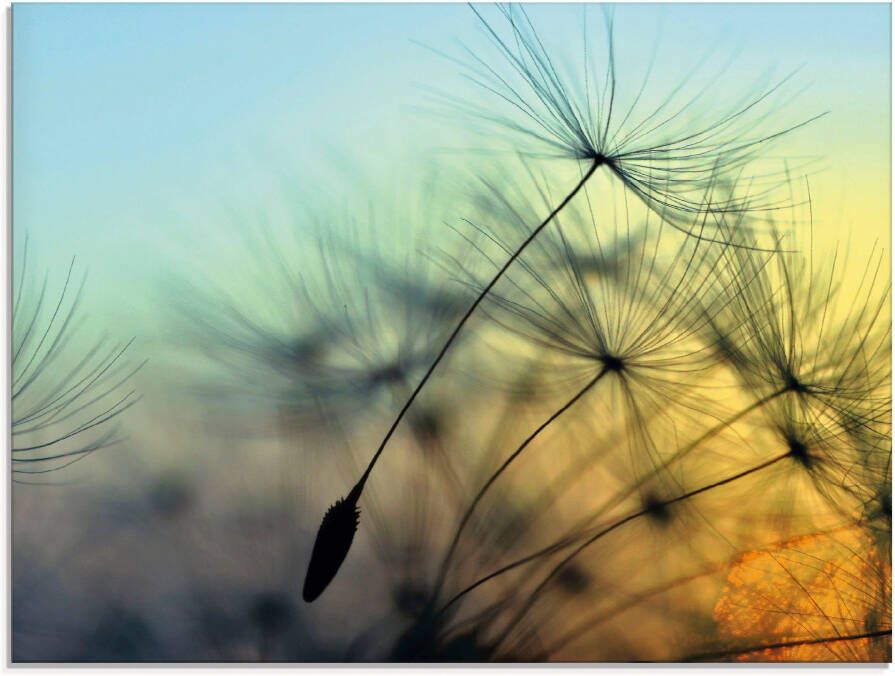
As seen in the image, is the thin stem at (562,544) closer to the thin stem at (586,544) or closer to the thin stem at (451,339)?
the thin stem at (586,544)

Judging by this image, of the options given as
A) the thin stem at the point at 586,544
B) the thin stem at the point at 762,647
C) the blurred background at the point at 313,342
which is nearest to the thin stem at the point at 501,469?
the blurred background at the point at 313,342

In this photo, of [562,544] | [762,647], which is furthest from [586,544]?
[762,647]

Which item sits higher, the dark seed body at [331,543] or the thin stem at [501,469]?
the thin stem at [501,469]

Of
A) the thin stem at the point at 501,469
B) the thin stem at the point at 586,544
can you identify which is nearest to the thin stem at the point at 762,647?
the thin stem at the point at 586,544

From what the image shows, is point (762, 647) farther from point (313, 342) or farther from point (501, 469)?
point (313, 342)

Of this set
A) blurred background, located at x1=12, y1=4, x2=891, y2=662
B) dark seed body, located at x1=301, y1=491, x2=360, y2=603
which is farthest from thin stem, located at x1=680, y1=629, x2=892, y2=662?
dark seed body, located at x1=301, y1=491, x2=360, y2=603

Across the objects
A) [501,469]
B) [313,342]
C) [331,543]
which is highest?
[313,342]

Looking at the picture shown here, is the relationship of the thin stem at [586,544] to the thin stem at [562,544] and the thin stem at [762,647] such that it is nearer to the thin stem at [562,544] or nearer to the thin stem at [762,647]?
the thin stem at [562,544]

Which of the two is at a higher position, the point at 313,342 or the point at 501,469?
the point at 313,342

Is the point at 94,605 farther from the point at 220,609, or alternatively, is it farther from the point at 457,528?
the point at 457,528
